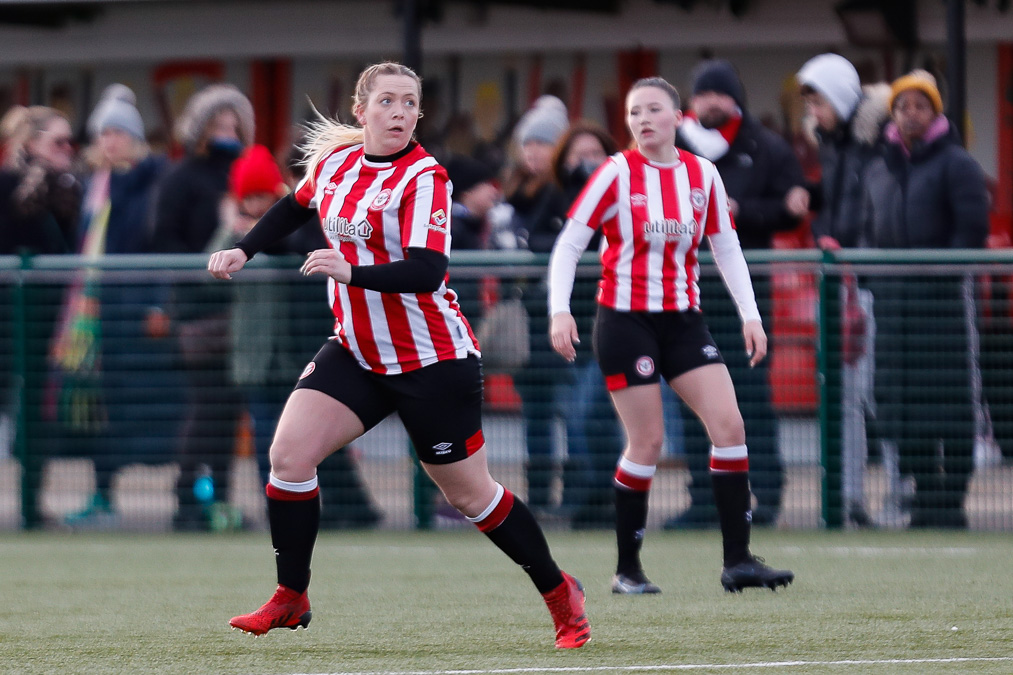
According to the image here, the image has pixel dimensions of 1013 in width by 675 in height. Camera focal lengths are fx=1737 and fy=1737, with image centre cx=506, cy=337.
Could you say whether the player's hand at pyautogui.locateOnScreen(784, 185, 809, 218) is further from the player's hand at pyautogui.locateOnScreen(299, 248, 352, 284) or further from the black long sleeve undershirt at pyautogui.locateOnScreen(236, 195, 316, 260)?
the player's hand at pyautogui.locateOnScreen(299, 248, 352, 284)

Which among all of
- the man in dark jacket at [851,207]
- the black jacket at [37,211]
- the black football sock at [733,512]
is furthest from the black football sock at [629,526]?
the black jacket at [37,211]

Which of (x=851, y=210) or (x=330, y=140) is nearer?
(x=330, y=140)

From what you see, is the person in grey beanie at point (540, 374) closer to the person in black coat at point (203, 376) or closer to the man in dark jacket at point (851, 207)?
the man in dark jacket at point (851, 207)

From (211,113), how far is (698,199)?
3.99 m

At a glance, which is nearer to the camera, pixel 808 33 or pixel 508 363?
pixel 508 363

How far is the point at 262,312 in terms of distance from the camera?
968 cm

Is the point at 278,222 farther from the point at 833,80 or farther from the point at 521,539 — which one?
the point at 833,80

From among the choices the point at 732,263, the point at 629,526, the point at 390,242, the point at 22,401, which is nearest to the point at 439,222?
the point at 390,242

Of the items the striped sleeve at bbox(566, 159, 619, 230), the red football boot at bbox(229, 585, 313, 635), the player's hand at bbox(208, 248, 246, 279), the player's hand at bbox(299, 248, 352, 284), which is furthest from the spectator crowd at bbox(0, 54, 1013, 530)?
the player's hand at bbox(299, 248, 352, 284)

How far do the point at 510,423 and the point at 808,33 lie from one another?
646cm

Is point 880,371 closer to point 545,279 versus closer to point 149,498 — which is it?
point 545,279

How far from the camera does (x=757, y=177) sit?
929cm

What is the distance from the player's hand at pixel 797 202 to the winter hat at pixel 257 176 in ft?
9.02

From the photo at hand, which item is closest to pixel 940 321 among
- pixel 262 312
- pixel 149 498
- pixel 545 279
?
pixel 545 279
